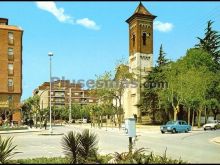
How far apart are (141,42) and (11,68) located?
34614mm

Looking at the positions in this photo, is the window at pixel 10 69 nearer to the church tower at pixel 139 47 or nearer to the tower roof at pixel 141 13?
the church tower at pixel 139 47

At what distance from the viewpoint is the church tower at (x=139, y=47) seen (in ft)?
317

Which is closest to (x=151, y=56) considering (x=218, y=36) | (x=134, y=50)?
(x=134, y=50)

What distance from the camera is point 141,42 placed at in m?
97.6

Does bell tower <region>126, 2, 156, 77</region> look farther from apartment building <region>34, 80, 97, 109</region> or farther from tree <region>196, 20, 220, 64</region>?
apartment building <region>34, 80, 97, 109</region>

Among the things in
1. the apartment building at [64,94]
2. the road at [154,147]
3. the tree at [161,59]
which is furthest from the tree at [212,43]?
the apartment building at [64,94]

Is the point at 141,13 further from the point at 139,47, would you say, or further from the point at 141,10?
the point at 139,47

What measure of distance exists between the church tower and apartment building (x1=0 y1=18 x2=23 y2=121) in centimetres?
2995

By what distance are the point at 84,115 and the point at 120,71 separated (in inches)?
2626

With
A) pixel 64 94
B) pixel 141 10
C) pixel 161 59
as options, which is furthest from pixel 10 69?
pixel 64 94

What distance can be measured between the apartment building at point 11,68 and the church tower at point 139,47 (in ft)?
98.3

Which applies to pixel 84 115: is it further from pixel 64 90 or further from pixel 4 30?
pixel 4 30

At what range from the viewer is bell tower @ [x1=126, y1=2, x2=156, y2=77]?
96812 mm

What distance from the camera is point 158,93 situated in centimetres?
7325
